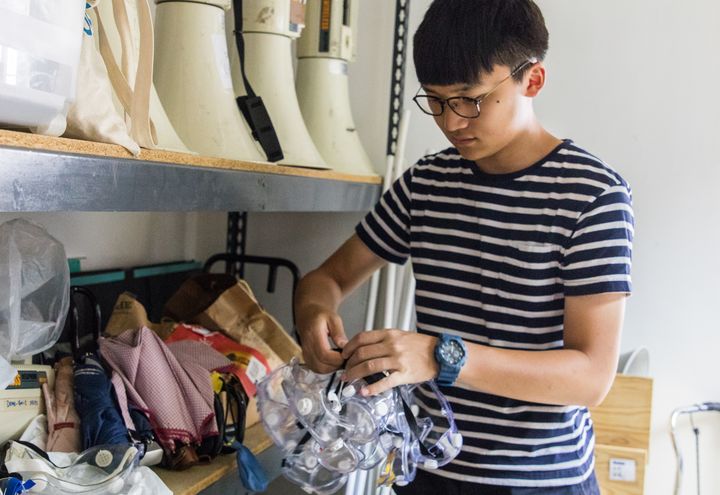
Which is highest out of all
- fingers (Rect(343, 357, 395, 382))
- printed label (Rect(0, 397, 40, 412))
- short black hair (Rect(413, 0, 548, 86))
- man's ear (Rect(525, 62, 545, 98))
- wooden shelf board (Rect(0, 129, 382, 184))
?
short black hair (Rect(413, 0, 548, 86))

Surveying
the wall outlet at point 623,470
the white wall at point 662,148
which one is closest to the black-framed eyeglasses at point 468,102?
the white wall at point 662,148

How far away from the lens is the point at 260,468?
4.47 ft

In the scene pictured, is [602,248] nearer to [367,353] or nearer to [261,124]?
[367,353]

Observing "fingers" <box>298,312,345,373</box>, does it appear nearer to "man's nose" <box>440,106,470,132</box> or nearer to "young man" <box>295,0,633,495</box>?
"young man" <box>295,0,633,495</box>

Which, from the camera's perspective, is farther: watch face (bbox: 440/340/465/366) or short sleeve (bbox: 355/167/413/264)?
short sleeve (bbox: 355/167/413/264)

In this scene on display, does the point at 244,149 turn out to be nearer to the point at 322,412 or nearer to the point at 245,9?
the point at 245,9

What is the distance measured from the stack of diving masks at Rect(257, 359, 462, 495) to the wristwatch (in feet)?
0.30

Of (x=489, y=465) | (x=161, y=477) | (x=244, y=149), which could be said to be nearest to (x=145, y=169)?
(x=244, y=149)

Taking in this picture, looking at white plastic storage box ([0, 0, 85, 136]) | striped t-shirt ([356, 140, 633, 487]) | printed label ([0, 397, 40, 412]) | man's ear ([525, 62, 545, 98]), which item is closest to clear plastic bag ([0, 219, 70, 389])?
printed label ([0, 397, 40, 412])

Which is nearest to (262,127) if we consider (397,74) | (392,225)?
(392,225)

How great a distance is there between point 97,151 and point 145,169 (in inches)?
3.7

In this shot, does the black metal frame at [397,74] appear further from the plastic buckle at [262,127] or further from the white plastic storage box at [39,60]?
the white plastic storage box at [39,60]

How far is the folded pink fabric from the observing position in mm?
1297

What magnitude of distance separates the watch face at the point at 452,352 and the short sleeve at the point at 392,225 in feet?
1.17
